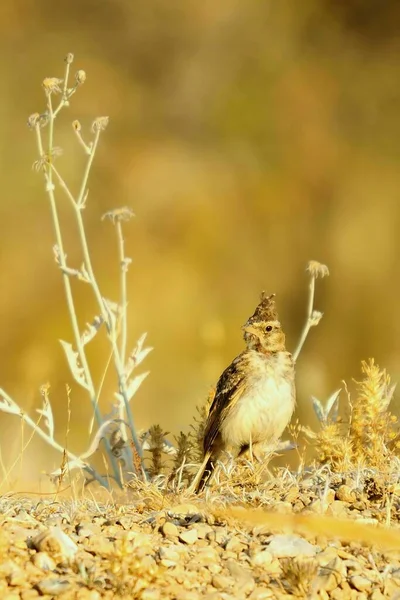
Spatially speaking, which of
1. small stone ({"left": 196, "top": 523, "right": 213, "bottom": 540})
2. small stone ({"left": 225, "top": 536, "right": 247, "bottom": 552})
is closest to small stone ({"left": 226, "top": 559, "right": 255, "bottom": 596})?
small stone ({"left": 225, "top": 536, "right": 247, "bottom": 552})

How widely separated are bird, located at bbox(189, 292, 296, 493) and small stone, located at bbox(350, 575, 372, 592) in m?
1.86

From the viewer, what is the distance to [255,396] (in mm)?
4812

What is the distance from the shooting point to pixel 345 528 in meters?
2.61

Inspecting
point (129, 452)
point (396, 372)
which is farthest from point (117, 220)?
point (396, 372)

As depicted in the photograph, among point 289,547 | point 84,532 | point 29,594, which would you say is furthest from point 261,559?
point 29,594

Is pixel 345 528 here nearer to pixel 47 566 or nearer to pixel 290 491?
pixel 47 566

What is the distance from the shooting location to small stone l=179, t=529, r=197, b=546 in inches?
123

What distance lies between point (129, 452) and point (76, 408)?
11.6 feet

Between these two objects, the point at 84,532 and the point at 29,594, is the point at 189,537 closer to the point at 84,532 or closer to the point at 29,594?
the point at 84,532

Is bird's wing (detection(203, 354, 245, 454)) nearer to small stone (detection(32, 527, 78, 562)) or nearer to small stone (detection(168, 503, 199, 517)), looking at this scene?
small stone (detection(168, 503, 199, 517))

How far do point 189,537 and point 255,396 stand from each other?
1.71 m

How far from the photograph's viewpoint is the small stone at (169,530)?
321 cm

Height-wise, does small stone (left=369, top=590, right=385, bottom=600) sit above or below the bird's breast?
below

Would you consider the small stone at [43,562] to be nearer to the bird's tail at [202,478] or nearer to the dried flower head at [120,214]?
the bird's tail at [202,478]
